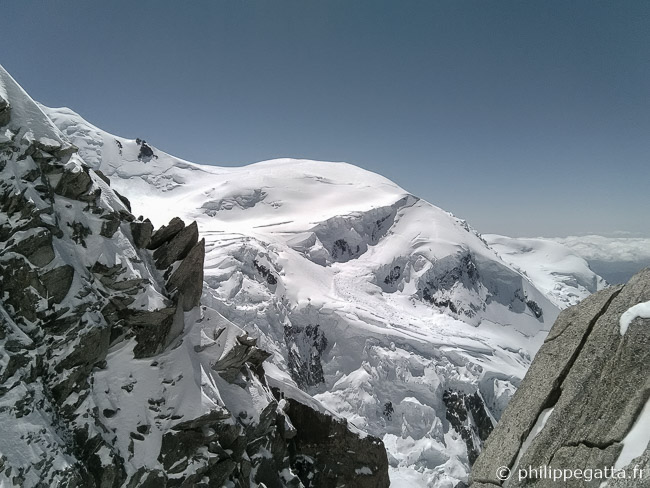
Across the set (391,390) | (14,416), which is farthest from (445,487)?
(14,416)

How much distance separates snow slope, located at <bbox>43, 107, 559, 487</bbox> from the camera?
74.8 m

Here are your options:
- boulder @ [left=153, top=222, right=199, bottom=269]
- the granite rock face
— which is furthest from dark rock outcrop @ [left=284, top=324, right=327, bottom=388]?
the granite rock face

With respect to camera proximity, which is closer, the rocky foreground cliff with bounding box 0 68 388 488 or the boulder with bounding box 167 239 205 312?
the rocky foreground cliff with bounding box 0 68 388 488

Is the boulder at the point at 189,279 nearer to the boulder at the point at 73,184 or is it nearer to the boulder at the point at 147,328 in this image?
the boulder at the point at 147,328

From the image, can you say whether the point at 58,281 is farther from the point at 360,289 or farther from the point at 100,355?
the point at 360,289

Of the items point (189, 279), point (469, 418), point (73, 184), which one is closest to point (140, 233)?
point (189, 279)

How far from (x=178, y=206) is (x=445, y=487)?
Result: 119 m

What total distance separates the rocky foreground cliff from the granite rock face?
56.0ft

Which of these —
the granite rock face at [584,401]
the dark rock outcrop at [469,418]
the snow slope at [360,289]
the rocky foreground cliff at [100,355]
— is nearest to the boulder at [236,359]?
Answer: the rocky foreground cliff at [100,355]

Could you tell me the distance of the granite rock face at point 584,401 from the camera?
27.0 feet

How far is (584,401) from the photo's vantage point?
30.4 feet

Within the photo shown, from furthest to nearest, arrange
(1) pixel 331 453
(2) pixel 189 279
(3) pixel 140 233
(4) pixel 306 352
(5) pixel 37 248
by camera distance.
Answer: (4) pixel 306 352 < (1) pixel 331 453 < (2) pixel 189 279 < (3) pixel 140 233 < (5) pixel 37 248

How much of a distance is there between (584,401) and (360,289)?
100784 millimetres

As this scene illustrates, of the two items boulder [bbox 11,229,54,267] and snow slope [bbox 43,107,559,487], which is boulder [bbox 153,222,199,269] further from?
snow slope [bbox 43,107,559,487]
